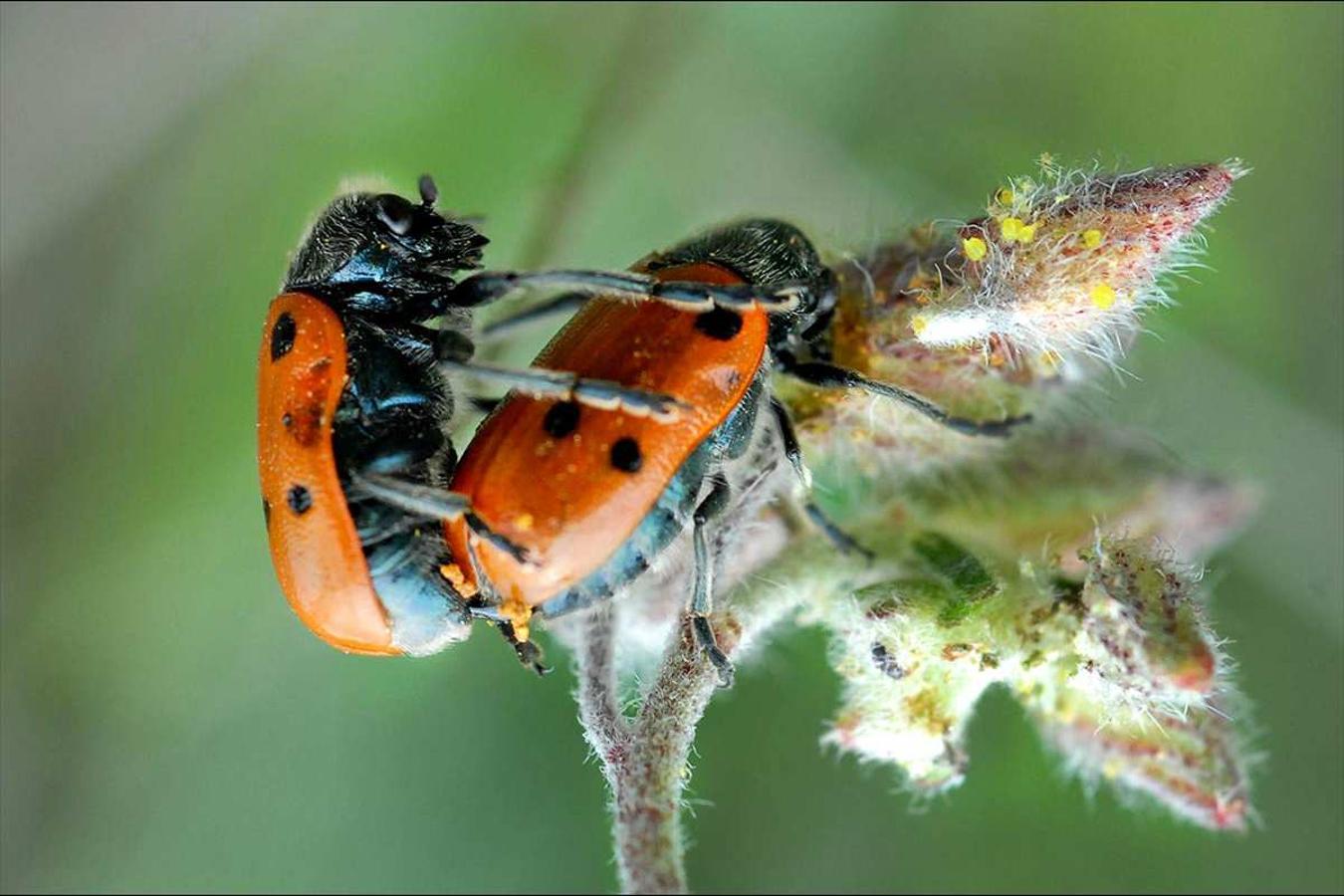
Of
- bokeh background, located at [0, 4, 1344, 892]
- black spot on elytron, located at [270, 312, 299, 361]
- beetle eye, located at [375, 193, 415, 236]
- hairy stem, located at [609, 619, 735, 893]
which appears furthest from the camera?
bokeh background, located at [0, 4, 1344, 892]

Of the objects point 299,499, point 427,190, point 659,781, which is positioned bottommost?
point 299,499

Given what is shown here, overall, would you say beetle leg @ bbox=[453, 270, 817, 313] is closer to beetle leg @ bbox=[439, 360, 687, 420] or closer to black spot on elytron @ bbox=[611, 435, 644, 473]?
beetle leg @ bbox=[439, 360, 687, 420]

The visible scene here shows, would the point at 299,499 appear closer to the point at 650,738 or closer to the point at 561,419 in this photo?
the point at 561,419

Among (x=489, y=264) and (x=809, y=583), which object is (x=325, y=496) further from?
(x=489, y=264)

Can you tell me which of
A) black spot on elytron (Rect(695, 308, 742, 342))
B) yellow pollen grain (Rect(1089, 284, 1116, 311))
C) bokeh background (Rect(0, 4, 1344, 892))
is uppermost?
yellow pollen grain (Rect(1089, 284, 1116, 311))

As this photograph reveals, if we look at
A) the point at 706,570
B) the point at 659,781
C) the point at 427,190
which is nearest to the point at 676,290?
the point at 706,570

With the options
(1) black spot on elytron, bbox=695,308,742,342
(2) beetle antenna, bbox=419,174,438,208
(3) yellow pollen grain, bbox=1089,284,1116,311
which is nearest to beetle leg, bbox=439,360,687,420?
(1) black spot on elytron, bbox=695,308,742,342

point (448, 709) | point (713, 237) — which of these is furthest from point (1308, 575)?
point (448, 709)
